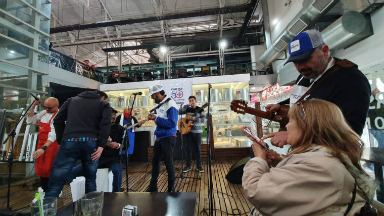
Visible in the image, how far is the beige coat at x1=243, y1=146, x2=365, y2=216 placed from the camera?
64 centimetres

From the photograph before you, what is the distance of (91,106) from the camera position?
2.16m

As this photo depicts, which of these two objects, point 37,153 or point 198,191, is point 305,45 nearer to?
point 198,191

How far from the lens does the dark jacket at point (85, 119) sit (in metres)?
2.06

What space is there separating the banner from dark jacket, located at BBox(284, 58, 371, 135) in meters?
4.93

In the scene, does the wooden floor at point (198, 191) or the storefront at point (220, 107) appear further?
the storefront at point (220, 107)

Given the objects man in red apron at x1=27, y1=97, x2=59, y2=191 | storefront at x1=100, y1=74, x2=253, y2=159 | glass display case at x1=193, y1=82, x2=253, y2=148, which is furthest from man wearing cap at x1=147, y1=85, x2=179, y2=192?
glass display case at x1=193, y1=82, x2=253, y2=148

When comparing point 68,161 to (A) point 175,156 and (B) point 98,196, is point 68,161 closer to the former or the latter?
(B) point 98,196

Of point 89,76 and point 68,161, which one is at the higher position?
point 89,76

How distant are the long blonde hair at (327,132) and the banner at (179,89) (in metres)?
A: 5.19

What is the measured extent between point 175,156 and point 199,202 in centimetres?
303

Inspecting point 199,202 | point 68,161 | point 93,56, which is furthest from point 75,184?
point 93,56

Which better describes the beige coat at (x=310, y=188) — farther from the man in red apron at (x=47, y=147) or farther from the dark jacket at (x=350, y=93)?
the man in red apron at (x=47, y=147)

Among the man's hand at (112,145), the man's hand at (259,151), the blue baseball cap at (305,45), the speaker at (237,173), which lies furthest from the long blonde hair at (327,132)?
the speaker at (237,173)

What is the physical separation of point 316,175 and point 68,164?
2.43m
